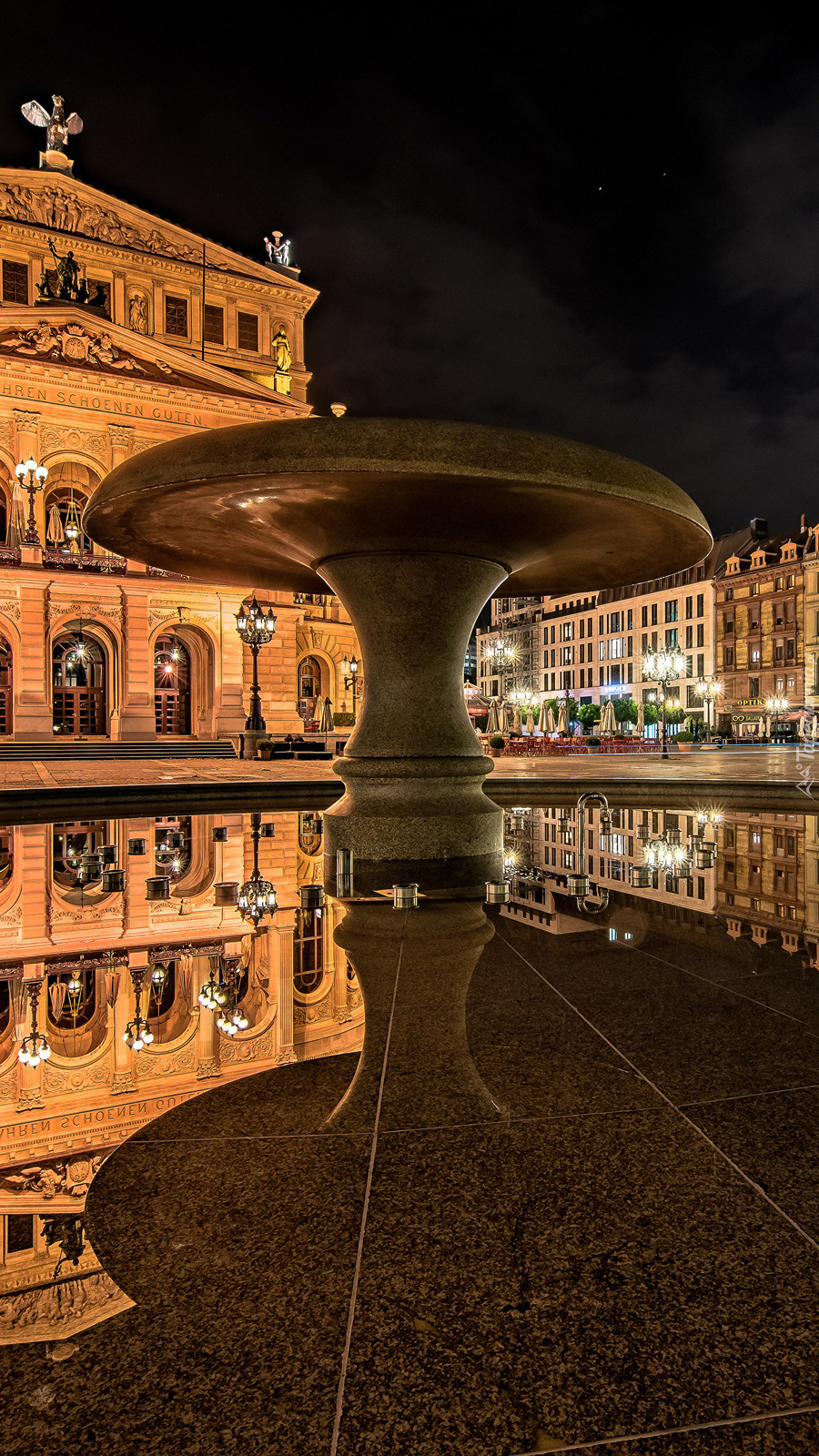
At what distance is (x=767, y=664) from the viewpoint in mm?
63625

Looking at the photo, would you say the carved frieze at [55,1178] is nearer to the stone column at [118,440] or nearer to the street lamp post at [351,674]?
the stone column at [118,440]

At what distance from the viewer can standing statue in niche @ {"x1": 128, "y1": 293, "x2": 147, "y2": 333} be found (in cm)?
3919

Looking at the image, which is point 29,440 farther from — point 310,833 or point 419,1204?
point 419,1204

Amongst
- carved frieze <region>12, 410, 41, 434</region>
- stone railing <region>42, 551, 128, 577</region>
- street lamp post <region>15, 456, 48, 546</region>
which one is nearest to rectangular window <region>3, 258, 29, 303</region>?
carved frieze <region>12, 410, 41, 434</region>

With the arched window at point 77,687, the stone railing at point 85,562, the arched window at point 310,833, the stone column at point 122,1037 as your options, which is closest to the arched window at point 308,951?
the stone column at point 122,1037

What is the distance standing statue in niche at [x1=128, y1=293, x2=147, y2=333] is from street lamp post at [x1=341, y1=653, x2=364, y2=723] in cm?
1873

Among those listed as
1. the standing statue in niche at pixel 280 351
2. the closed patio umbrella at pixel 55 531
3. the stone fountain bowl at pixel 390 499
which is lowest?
the stone fountain bowl at pixel 390 499

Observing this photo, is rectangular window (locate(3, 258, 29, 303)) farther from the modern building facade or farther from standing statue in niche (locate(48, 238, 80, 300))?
the modern building facade

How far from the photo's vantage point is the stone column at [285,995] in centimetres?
303

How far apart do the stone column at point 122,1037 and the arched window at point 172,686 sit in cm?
3372

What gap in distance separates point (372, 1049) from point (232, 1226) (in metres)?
1.12

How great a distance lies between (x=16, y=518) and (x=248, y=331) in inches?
717

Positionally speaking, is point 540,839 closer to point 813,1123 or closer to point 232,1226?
point 813,1123

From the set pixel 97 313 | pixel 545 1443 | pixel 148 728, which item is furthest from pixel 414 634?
pixel 97 313
